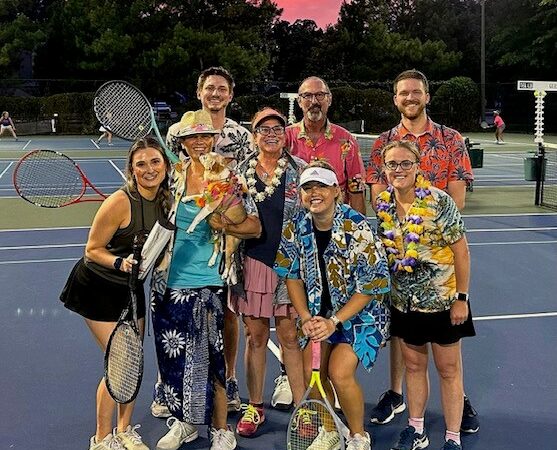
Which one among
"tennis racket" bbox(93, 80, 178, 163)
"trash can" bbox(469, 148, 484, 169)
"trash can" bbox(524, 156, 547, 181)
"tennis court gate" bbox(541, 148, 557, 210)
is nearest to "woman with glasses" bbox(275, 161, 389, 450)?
"tennis racket" bbox(93, 80, 178, 163)

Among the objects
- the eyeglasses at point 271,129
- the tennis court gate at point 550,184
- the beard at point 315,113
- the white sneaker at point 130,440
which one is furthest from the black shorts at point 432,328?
the tennis court gate at point 550,184

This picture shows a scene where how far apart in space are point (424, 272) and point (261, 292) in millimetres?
877

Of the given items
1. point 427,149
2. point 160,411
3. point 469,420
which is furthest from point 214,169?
point 469,420

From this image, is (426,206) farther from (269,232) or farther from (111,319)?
(111,319)

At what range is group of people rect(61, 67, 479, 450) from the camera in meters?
3.39

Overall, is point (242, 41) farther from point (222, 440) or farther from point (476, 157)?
point (222, 440)

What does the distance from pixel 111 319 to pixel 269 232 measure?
941 mm

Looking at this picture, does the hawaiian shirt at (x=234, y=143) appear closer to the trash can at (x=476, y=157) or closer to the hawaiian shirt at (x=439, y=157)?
the hawaiian shirt at (x=439, y=157)

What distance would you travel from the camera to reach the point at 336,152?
165 inches

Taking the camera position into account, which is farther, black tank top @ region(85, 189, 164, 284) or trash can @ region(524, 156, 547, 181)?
trash can @ region(524, 156, 547, 181)

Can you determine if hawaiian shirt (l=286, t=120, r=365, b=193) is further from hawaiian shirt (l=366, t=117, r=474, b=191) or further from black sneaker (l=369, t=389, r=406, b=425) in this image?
black sneaker (l=369, t=389, r=406, b=425)

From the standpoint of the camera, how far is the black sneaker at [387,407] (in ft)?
13.3

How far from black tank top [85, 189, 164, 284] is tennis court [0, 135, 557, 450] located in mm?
1015

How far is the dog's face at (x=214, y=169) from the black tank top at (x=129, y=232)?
0.33 m
